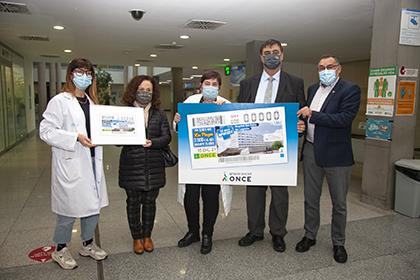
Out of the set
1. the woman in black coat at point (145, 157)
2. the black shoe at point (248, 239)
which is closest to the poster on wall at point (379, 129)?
the black shoe at point (248, 239)

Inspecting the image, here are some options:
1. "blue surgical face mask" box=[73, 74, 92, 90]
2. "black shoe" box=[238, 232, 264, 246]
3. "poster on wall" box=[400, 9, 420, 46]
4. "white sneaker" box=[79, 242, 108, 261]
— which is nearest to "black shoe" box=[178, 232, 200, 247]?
"black shoe" box=[238, 232, 264, 246]

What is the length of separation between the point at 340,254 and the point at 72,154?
244 cm

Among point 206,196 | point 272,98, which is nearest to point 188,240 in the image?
point 206,196

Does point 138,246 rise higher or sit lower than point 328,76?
lower

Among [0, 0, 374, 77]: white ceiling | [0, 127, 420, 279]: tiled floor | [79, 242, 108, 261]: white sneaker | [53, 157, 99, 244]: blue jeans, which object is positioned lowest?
[0, 127, 420, 279]: tiled floor

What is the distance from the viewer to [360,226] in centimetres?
354

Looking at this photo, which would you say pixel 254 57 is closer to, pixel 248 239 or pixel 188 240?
pixel 248 239

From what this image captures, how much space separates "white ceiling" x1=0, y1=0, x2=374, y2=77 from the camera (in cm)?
500

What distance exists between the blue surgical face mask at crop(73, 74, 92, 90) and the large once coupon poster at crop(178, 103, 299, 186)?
79 cm

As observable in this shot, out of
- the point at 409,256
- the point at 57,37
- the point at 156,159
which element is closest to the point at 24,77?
the point at 57,37

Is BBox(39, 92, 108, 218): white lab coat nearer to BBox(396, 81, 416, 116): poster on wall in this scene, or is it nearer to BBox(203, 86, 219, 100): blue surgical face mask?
BBox(203, 86, 219, 100): blue surgical face mask

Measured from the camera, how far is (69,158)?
244cm

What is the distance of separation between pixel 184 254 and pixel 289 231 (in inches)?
48.6

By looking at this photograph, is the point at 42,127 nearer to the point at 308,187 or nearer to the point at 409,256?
the point at 308,187
